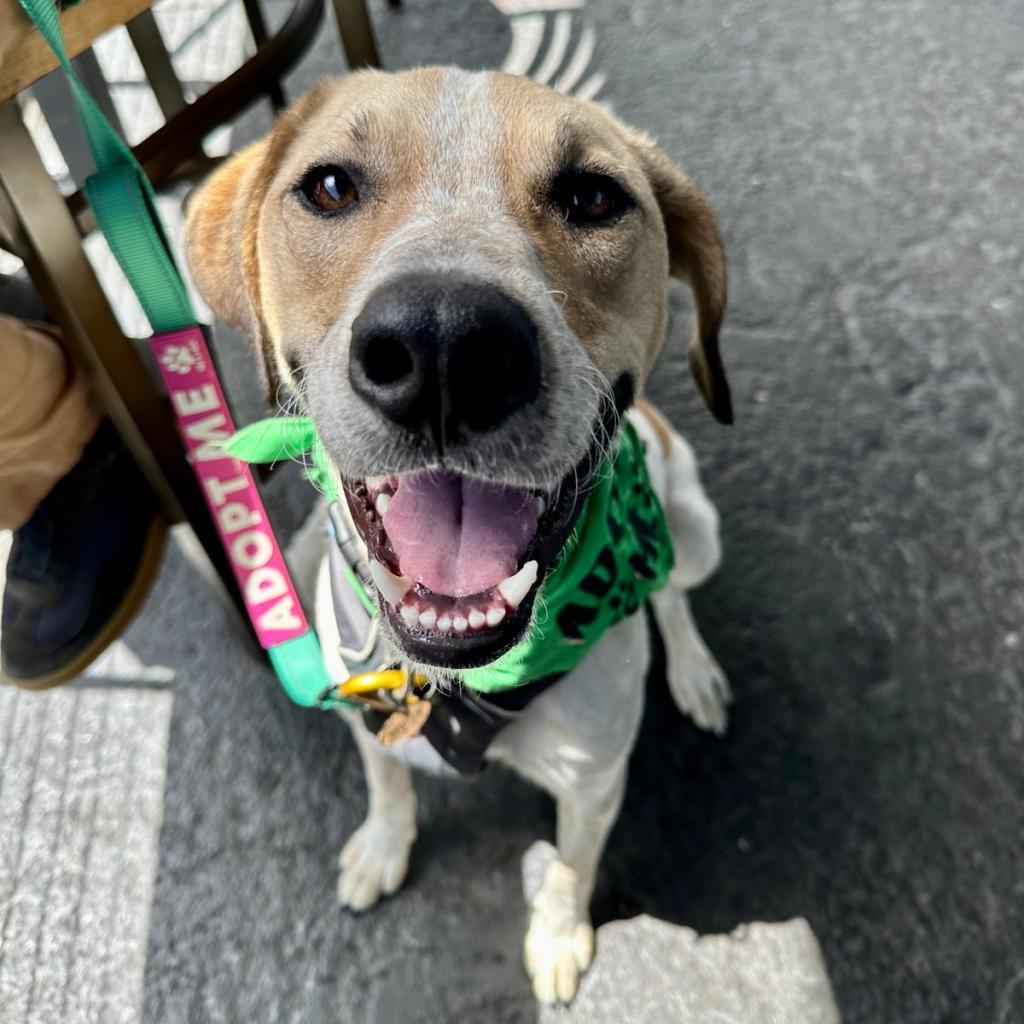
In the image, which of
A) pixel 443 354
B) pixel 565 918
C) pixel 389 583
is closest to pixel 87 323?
pixel 389 583

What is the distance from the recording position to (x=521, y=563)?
1.42 meters

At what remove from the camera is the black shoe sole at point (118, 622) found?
211 cm

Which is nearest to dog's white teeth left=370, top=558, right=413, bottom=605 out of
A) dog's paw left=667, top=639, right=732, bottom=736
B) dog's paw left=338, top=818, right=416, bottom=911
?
dog's paw left=338, top=818, right=416, bottom=911

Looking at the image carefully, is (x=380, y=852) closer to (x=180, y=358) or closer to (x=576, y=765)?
(x=576, y=765)

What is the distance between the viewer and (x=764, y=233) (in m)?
3.54

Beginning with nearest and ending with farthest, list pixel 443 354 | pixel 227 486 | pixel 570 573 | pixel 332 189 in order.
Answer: pixel 443 354, pixel 332 189, pixel 570 573, pixel 227 486

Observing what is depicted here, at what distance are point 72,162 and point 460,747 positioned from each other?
2230 mm

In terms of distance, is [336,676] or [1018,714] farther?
[1018,714]

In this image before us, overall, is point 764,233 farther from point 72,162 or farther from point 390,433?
point 390,433

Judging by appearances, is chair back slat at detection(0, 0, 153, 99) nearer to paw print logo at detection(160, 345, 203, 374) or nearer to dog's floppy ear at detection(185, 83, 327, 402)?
dog's floppy ear at detection(185, 83, 327, 402)

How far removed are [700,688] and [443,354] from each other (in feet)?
5.46

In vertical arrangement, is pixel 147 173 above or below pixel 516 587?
above

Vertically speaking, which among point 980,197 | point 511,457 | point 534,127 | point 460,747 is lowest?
point 980,197

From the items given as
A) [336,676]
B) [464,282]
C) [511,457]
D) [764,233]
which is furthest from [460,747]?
[764,233]
